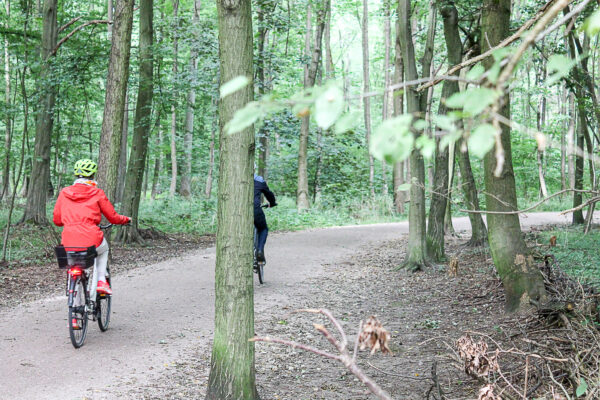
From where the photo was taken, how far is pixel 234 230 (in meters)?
4.75

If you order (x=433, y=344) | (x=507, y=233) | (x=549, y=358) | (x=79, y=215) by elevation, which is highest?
(x=79, y=215)

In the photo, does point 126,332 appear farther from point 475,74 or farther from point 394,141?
point 394,141

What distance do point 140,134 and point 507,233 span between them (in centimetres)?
1095

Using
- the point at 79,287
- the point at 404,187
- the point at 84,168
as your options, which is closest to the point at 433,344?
the point at 79,287

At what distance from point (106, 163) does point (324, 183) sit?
20001 millimetres

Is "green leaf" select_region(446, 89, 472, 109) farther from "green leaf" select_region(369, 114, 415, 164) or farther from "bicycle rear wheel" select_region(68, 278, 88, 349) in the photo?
"bicycle rear wheel" select_region(68, 278, 88, 349)

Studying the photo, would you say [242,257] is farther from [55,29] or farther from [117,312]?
[55,29]

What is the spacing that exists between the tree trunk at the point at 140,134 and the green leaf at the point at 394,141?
574 inches

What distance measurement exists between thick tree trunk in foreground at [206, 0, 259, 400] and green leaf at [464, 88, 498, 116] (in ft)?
10.9

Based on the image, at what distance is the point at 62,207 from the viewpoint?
22.0 feet

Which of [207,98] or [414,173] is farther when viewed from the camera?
[207,98]

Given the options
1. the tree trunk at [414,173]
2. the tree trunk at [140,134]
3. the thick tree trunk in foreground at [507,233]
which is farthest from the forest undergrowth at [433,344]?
the tree trunk at [140,134]

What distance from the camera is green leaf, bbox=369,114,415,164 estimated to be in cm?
137

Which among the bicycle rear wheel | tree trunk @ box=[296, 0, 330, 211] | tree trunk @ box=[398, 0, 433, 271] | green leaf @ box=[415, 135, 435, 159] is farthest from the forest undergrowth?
tree trunk @ box=[296, 0, 330, 211]
